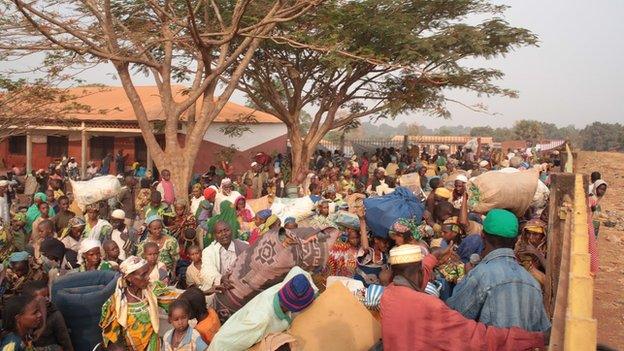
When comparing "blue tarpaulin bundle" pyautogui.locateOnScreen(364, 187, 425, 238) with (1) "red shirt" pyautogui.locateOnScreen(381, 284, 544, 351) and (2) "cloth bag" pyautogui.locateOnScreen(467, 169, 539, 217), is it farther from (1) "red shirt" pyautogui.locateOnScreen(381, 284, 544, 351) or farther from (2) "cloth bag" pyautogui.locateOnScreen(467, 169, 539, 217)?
(1) "red shirt" pyautogui.locateOnScreen(381, 284, 544, 351)

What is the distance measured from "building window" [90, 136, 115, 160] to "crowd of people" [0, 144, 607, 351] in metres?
13.7

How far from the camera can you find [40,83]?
8.73m

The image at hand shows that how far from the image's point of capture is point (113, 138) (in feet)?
68.4

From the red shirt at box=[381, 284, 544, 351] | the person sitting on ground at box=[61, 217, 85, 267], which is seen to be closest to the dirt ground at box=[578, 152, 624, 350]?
the red shirt at box=[381, 284, 544, 351]

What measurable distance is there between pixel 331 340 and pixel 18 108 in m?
7.45

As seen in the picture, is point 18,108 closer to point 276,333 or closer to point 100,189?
point 100,189

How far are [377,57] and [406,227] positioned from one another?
9.47 m

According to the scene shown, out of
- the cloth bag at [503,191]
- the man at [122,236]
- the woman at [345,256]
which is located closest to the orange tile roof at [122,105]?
the man at [122,236]

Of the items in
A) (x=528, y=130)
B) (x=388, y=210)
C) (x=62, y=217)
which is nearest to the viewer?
(x=388, y=210)

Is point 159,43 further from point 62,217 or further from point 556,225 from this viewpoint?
point 556,225

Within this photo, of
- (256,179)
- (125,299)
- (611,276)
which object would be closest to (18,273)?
(125,299)

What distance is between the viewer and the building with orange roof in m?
18.9

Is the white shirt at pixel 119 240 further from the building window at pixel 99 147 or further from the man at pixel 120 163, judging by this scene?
the building window at pixel 99 147

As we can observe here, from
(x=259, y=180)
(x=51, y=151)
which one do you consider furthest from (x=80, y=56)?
(x=51, y=151)
